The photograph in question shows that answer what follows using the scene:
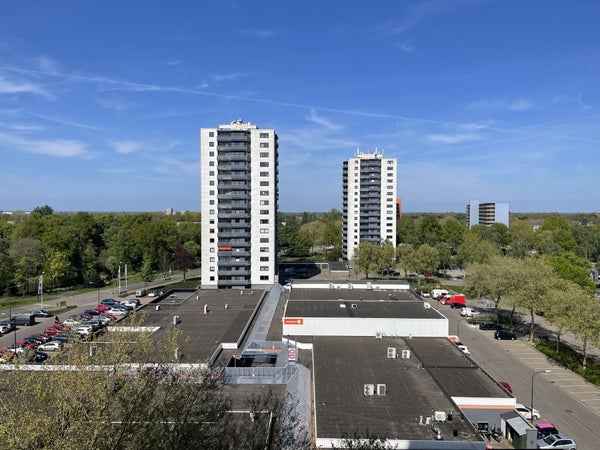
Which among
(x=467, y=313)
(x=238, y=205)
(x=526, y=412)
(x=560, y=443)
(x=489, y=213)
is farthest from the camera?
(x=489, y=213)

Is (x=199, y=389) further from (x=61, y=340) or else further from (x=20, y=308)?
(x=20, y=308)

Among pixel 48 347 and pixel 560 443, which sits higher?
pixel 48 347

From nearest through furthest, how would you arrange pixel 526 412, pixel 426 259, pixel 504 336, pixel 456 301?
pixel 526 412 → pixel 504 336 → pixel 456 301 → pixel 426 259

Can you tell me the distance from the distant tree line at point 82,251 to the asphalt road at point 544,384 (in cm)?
4880

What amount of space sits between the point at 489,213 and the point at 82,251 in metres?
148

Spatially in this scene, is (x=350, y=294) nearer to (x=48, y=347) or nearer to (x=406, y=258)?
(x=406, y=258)

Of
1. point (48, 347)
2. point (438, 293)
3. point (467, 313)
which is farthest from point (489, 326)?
point (48, 347)

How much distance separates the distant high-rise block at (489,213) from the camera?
168 meters

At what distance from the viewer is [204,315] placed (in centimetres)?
4234

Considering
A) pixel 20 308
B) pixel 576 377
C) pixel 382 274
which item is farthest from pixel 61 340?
pixel 382 274

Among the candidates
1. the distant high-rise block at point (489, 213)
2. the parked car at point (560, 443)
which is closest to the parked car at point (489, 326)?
the parked car at point (560, 443)

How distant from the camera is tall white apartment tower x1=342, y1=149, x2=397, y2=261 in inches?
3573

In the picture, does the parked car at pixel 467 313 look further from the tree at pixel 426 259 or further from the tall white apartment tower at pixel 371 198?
the tall white apartment tower at pixel 371 198

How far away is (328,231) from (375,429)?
98.1 m
